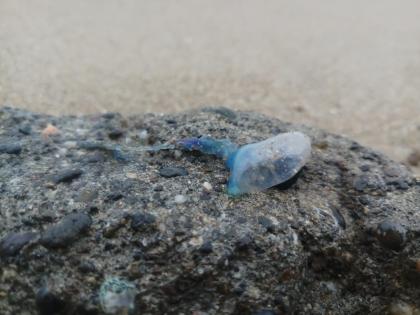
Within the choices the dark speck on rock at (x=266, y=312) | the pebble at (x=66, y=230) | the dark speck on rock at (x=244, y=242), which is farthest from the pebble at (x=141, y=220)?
the dark speck on rock at (x=266, y=312)

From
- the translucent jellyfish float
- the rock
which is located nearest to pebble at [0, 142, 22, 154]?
the translucent jellyfish float

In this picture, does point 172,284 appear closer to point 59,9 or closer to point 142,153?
point 142,153

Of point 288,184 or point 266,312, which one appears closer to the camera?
point 266,312

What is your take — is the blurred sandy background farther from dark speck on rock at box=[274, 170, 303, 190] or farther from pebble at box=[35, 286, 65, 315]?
pebble at box=[35, 286, 65, 315]

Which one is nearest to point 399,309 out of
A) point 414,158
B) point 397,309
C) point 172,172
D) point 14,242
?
point 397,309

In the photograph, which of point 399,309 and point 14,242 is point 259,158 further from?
point 14,242

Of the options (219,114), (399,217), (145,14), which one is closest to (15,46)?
(145,14)

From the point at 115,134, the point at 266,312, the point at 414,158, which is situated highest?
the point at 115,134
